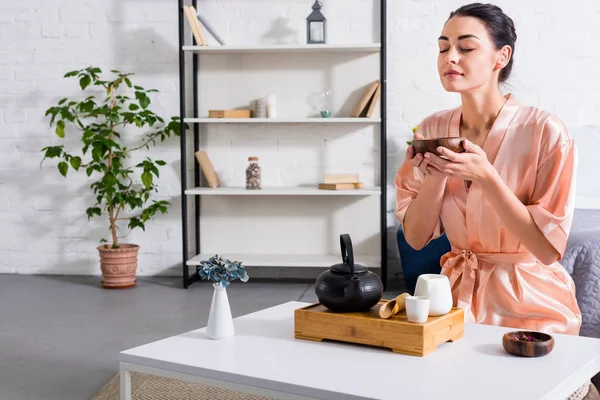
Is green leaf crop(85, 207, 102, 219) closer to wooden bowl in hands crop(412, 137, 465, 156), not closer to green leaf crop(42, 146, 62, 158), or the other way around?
green leaf crop(42, 146, 62, 158)

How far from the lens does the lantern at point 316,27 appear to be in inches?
162

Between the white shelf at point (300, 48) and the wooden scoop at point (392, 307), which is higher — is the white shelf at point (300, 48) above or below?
above

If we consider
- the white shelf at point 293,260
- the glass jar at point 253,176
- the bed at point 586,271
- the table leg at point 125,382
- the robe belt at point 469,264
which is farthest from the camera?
the glass jar at point 253,176

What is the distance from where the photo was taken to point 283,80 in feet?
14.3

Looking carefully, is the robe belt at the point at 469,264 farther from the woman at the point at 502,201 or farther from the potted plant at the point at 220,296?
the potted plant at the point at 220,296

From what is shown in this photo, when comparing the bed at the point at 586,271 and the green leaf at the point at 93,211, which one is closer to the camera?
the bed at the point at 586,271

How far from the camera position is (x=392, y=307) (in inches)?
60.0

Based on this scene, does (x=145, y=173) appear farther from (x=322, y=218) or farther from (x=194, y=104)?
(x=322, y=218)

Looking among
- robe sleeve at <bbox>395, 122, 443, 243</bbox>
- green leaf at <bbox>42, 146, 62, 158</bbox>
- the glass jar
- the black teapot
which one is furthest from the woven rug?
green leaf at <bbox>42, 146, 62, 158</bbox>

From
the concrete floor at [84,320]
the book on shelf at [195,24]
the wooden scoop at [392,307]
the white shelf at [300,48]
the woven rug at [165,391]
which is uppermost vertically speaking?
the book on shelf at [195,24]

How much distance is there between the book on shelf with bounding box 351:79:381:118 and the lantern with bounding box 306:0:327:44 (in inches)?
15.0

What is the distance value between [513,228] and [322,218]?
2778 mm

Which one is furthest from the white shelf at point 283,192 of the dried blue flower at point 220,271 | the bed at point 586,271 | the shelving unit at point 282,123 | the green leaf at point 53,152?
the dried blue flower at point 220,271

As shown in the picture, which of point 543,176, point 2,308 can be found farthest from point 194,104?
point 543,176
